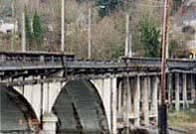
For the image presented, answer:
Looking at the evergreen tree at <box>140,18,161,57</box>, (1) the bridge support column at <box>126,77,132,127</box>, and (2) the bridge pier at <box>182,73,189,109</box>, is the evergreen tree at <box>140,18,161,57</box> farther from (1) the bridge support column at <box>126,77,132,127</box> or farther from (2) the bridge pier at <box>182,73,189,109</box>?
(1) the bridge support column at <box>126,77,132,127</box>

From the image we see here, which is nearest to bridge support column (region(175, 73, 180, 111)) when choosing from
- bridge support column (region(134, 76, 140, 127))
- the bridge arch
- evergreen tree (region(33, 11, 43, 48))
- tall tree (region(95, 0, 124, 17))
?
bridge support column (region(134, 76, 140, 127))

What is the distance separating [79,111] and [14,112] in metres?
14.9

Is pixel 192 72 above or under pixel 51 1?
under

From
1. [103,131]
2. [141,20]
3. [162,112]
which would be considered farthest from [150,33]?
[162,112]

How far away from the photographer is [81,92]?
5178 centimetres

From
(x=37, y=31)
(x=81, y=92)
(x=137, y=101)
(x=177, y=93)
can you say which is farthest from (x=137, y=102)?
(x=37, y=31)

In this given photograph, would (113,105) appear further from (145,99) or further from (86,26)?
(86,26)

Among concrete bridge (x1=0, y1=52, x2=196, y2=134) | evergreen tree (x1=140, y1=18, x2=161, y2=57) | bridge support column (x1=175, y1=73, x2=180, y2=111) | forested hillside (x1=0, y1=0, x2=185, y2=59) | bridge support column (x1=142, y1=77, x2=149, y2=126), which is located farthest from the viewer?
evergreen tree (x1=140, y1=18, x2=161, y2=57)

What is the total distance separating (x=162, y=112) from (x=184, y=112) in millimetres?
51611

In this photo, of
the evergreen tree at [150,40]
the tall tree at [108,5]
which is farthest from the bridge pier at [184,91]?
the tall tree at [108,5]

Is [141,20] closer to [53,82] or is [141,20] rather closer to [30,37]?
[30,37]

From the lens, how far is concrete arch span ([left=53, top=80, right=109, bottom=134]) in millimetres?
51688

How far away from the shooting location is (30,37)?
7738 centimetres

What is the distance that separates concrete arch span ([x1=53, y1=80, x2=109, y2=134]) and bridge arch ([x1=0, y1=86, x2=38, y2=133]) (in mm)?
11130
